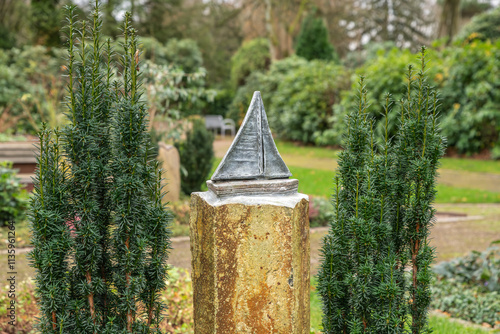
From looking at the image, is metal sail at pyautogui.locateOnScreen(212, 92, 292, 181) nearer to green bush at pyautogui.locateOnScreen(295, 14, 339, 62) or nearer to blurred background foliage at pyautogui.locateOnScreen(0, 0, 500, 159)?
A: blurred background foliage at pyautogui.locateOnScreen(0, 0, 500, 159)

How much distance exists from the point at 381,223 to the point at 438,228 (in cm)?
470

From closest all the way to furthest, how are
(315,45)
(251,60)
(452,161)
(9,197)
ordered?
(9,197) → (452,161) → (315,45) → (251,60)

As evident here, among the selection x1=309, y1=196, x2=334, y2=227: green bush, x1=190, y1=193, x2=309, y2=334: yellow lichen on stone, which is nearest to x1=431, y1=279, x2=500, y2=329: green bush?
x1=309, y1=196, x2=334, y2=227: green bush

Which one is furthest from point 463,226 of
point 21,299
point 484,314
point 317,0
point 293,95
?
point 317,0

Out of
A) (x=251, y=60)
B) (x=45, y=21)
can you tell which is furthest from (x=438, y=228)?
(x=45, y=21)

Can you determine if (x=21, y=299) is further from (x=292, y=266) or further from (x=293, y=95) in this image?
(x=293, y=95)

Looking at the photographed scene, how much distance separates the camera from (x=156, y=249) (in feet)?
6.52

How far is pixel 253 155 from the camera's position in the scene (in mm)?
2084

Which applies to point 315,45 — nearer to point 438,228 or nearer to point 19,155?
point 19,155

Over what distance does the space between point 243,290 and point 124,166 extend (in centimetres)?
76

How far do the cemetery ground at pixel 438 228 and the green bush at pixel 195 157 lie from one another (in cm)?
Answer: 50

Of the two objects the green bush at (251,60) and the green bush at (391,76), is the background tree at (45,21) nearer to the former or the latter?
the green bush at (251,60)

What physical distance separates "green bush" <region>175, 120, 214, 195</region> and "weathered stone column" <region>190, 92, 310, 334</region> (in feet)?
18.6

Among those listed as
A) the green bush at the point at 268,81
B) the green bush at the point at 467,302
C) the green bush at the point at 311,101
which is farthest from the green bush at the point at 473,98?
the green bush at the point at 467,302
